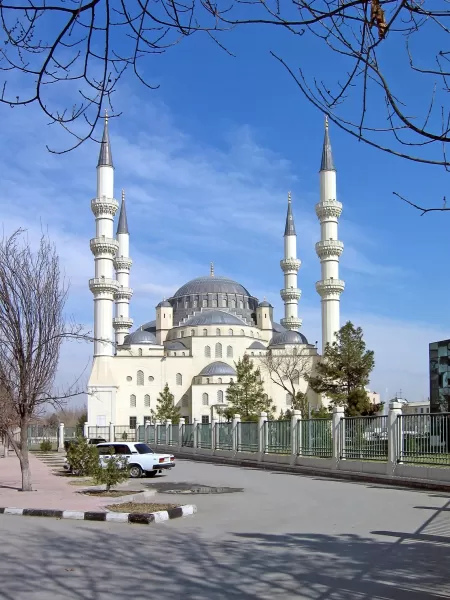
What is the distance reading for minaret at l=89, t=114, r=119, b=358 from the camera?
208 ft

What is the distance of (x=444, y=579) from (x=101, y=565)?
3.26m

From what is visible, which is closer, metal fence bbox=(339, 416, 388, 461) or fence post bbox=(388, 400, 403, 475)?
fence post bbox=(388, 400, 403, 475)

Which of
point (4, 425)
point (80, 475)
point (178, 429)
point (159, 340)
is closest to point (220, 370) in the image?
point (159, 340)

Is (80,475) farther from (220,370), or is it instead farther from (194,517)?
(220,370)

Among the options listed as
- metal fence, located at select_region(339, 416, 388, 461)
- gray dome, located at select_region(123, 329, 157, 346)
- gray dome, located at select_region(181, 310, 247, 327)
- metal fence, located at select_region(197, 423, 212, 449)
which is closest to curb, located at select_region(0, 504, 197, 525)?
metal fence, located at select_region(339, 416, 388, 461)

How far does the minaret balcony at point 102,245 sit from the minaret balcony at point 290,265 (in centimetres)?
2249

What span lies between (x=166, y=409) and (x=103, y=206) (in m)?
18.2

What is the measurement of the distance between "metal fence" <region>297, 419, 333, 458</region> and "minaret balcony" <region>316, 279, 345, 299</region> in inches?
1559

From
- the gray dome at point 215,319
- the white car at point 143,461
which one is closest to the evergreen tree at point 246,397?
the gray dome at point 215,319

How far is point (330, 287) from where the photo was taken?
63500mm

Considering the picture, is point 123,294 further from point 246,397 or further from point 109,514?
point 109,514

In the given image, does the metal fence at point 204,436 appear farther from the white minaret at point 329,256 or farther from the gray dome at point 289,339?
the gray dome at point 289,339

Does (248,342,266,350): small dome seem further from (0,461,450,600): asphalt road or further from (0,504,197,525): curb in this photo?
(0,504,197,525): curb

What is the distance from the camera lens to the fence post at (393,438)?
18.5m
